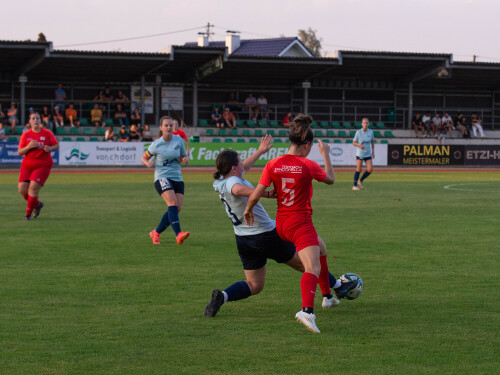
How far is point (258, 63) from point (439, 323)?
133 feet

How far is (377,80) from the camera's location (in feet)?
174

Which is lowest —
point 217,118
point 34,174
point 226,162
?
point 34,174

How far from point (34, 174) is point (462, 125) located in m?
41.0

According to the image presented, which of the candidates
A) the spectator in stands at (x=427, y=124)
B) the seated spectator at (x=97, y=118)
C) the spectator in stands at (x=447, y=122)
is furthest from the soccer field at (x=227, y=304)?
the spectator in stands at (x=447, y=122)

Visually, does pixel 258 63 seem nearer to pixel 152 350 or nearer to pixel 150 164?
pixel 150 164

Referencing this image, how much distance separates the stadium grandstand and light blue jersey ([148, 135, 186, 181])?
28517mm

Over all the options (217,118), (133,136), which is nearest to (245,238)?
(133,136)

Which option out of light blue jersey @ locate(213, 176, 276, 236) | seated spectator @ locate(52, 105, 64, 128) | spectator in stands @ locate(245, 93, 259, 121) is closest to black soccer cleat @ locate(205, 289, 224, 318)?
light blue jersey @ locate(213, 176, 276, 236)

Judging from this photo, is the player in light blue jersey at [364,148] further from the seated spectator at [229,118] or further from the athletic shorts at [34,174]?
the seated spectator at [229,118]

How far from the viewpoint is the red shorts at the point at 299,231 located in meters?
A: 6.27

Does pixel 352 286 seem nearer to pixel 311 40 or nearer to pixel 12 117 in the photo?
pixel 12 117

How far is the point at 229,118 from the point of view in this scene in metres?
→ 46.3

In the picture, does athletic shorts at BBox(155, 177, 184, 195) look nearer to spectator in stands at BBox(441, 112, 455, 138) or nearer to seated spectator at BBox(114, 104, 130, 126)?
seated spectator at BBox(114, 104, 130, 126)

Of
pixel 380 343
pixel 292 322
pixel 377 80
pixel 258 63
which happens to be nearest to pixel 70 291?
pixel 292 322
